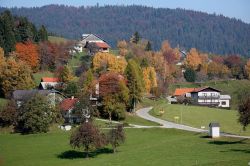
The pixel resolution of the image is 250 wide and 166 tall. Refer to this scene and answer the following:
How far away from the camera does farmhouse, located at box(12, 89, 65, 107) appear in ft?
212

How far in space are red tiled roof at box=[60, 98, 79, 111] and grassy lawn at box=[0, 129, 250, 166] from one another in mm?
7820

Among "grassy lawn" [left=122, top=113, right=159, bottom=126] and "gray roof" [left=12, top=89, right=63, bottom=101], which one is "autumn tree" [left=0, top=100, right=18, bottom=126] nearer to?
"gray roof" [left=12, top=89, right=63, bottom=101]

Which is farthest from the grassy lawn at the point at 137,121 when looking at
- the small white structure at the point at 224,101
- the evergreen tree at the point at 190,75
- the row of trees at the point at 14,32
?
the evergreen tree at the point at 190,75

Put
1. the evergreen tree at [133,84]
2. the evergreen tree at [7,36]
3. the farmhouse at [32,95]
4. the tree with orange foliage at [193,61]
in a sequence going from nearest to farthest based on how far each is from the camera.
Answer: the farmhouse at [32,95] → the evergreen tree at [133,84] → the evergreen tree at [7,36] → the tree with orange foliage at [193,61]

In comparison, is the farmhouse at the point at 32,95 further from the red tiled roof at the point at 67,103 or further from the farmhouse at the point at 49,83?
the farmhouse at the point at 49,83

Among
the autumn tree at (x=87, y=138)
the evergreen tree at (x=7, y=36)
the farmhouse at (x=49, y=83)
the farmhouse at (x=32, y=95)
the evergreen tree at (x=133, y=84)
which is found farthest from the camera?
the evergreen tree at (x=7, y=36)

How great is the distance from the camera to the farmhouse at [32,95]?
64675 millimetres

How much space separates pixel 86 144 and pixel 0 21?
175ft

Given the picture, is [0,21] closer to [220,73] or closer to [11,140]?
[11,140]

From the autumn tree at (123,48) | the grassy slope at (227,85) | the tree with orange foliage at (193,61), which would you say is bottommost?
the grassy slope at (227,85)

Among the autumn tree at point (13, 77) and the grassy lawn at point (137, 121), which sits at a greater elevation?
the autumn tree at point (13, 77)

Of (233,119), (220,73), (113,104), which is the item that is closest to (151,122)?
(113,104)

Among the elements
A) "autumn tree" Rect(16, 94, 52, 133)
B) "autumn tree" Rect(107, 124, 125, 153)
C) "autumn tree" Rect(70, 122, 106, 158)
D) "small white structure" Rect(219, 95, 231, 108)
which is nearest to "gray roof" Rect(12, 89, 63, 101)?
"autumn tree" Rect(16, 94, 52, 133)

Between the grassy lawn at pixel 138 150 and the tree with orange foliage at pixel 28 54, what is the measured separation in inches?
1223
